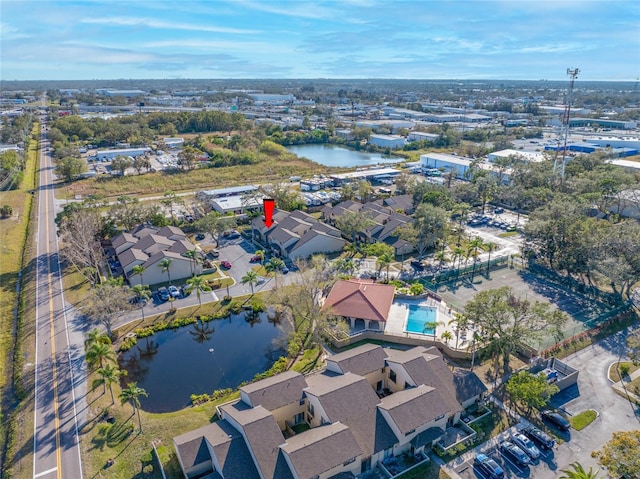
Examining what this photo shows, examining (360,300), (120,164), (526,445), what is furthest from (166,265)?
(120,164)

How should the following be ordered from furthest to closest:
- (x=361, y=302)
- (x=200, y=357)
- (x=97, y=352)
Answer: (x=361, y=302) → (x=200, y=357) → (x=97, y=352)

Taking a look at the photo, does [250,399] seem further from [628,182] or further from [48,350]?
[628,182]

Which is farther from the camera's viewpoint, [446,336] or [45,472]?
[446,336]

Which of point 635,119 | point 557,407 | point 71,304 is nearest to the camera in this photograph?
point 557,407

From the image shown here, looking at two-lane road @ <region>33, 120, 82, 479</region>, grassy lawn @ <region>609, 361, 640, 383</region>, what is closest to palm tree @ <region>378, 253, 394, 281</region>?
grassy lawn @ <region>609, 361, 640, 383</region>

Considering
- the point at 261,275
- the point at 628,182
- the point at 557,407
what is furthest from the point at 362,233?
the point at 628,182

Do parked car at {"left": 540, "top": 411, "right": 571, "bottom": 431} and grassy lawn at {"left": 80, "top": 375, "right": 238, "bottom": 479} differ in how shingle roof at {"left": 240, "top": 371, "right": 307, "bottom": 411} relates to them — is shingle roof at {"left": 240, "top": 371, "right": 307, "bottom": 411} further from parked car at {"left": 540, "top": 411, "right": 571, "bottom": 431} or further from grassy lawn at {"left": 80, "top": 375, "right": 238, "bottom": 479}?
parked car at {"left": 540, "top": 411, "right": 571, "bottom": 431}

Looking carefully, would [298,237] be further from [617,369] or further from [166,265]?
[617,369]
